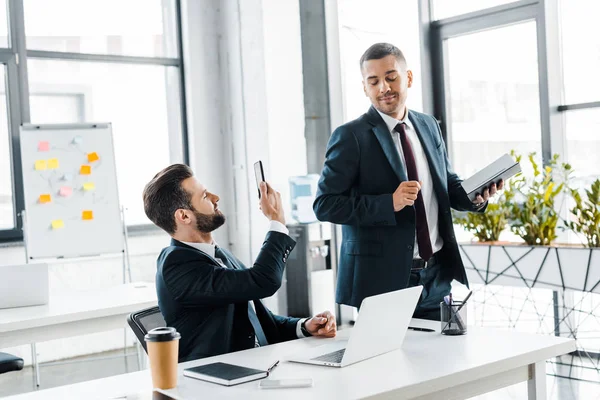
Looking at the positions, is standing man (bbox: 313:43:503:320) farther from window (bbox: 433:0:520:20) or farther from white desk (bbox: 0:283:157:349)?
window (bbox: 433:0:520:20)

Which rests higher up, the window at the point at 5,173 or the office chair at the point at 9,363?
the window at the point at 5,173

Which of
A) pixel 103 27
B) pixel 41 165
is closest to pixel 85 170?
pixel 41 165

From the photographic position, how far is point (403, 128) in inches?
101

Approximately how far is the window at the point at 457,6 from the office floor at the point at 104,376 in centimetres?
241

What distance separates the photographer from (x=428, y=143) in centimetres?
259

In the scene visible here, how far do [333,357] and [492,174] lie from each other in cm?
97

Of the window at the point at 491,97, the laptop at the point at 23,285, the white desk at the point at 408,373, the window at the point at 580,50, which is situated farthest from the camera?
the window at the point at 491,97

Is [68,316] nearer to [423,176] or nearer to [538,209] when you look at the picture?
[423,176]

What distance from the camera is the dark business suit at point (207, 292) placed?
200 centimetres

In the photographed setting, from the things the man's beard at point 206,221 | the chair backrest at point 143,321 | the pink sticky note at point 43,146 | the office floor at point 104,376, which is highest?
the pink sticky note at point 43,146

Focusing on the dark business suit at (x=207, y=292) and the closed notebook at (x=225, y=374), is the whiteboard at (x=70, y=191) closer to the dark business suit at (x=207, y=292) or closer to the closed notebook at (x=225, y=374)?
the dark business suit at (x=207, y=292)

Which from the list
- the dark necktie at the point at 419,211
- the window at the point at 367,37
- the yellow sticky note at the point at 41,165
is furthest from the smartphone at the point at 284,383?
the window at the point at 367,37

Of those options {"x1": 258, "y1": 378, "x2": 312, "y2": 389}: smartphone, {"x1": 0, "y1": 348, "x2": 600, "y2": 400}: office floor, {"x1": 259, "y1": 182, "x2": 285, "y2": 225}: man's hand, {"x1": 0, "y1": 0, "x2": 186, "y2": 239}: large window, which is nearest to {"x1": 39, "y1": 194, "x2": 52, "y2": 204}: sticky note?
{"x1": 0, "y1": 0, "x2": 186, "y2": 239}: large window

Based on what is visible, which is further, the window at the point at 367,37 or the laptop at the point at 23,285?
the window at the point at 367,37
